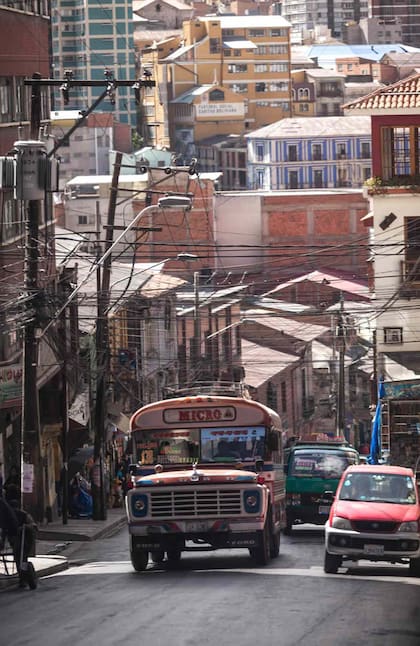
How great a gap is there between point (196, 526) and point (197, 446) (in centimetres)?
169

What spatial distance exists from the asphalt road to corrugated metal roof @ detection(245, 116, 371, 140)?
462 feet

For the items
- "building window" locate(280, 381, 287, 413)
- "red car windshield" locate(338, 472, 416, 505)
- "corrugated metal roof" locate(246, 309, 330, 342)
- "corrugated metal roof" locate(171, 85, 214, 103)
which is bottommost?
"building window" locate(280, 381, 287, 413)

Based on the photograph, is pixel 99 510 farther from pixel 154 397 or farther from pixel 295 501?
pixel 154 397

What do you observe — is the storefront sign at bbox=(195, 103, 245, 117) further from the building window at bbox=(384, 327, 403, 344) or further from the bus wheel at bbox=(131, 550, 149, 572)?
the bus wheel at bbox=(131, 550, 149, 572)

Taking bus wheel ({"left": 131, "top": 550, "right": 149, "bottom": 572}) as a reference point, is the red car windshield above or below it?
above

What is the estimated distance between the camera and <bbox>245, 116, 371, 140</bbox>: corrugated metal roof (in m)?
168

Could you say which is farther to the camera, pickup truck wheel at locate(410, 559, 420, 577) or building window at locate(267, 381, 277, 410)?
building window at locate(267, 381, 277, 410)

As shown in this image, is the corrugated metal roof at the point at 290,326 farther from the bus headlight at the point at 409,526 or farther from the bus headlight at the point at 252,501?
the bus headlight at the point at 409,526

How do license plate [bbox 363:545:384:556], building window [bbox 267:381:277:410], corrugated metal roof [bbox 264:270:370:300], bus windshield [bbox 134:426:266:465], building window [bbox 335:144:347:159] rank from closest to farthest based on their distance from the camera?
1. license plate [bbox 363:545:384:556]
2. bus windshield [bbox 134:426:266:465]
3. building window [bbox 267:381:277:410]
4. corrugated metal roof [bbox 264:270:370:300]
5. building window [bbox 335:144:347:159]

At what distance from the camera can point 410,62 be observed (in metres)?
189

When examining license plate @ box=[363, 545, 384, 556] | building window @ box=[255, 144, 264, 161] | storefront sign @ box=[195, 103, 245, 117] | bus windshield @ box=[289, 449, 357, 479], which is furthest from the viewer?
storefront sign @ box=[195, 103, 245, 117]

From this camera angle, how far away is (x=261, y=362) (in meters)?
84.2

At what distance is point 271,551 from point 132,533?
3143 millimetres

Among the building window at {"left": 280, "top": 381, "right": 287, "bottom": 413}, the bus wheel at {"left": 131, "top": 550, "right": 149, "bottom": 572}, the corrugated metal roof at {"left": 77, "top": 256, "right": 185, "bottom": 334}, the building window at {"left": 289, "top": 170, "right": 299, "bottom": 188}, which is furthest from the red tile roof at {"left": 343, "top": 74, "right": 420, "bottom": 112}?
the building window at {"left": 289, "top": 170, "right": 299, "bottom": 188}
